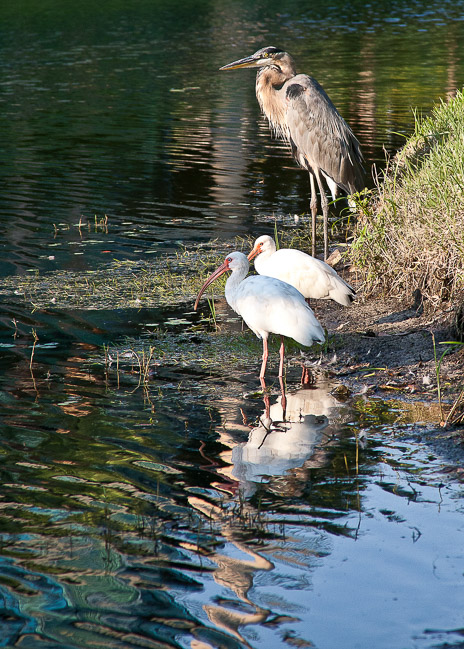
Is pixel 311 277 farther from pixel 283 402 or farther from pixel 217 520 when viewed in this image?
pixel 217 520

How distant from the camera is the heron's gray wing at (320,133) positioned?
10.1 metres

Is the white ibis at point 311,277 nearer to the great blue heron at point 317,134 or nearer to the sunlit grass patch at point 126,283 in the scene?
the sunlit grass patch at point 126,283

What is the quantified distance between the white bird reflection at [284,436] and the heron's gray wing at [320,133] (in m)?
4.58

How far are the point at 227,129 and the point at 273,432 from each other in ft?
44.4

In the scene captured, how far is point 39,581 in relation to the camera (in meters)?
3.89

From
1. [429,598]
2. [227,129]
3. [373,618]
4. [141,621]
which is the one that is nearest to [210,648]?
[141,621]

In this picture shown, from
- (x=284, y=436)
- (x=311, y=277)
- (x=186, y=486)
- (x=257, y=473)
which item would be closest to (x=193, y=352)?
(x=311, y=277)

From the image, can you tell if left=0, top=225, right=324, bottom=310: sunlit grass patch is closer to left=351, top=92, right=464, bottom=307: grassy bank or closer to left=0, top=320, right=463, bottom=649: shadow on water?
left=351, top=92, right=464, bottom=307: grassy bank

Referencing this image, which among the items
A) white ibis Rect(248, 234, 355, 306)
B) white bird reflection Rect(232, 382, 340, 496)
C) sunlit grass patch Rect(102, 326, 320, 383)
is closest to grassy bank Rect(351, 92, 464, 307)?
white ibis Rect(248, 234, 355, 306)

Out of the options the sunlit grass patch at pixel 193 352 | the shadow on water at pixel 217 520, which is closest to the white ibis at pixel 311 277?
the sunlit grass patch at pixel 193 352

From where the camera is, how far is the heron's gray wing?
10.1 meters

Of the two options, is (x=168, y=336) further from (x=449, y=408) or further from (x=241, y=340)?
(x=449, y=408)

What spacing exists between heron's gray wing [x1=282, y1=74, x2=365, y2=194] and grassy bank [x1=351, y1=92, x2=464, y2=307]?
1300 mm

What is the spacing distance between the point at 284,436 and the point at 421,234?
2.91 metres
